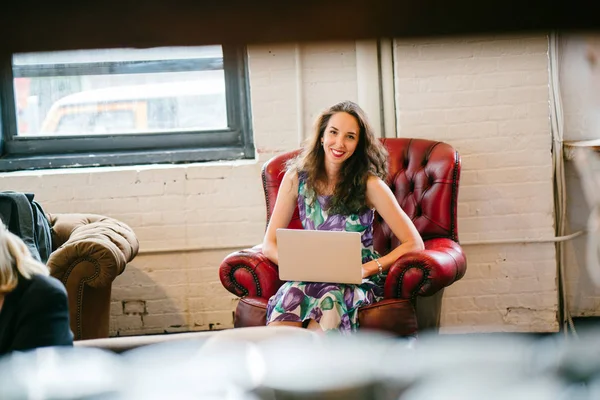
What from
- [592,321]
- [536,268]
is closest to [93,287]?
[536,268]

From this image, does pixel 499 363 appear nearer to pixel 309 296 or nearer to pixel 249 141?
pixel 309 296

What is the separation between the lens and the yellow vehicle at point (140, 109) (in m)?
4.19

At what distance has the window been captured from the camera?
4176mm

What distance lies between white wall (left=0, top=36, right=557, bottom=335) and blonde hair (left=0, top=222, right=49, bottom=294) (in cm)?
234

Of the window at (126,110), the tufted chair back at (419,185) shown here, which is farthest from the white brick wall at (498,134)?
the window at (126,110)

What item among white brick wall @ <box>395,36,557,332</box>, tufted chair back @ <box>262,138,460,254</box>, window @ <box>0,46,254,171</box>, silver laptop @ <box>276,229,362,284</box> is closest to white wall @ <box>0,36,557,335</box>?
white brick wall @ <box>395,36,557,332</box>

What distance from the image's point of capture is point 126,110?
13.8 feet

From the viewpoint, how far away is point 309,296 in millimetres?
2838

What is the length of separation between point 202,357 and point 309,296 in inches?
91.6

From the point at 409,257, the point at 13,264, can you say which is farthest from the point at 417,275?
the point at 13,264

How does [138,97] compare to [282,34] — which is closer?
[282,34]

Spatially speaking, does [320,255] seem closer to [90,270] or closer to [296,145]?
[90,270]

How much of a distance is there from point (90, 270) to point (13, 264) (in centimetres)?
143

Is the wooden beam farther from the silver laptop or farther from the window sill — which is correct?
the window sill
